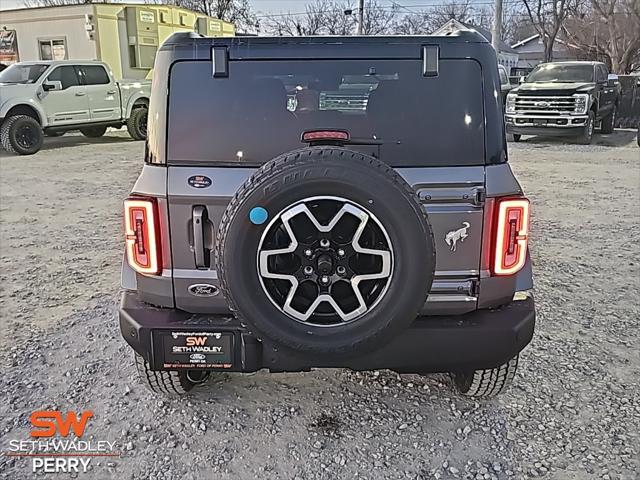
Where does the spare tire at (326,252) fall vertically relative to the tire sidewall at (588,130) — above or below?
above

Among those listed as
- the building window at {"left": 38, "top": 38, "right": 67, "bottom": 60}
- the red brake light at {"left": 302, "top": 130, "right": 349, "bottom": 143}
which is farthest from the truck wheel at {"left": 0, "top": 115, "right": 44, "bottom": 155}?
the red brake light at {"left": 302, "top": 130, "right": 349, "bottom": 143}

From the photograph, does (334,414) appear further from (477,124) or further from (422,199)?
(477,124)

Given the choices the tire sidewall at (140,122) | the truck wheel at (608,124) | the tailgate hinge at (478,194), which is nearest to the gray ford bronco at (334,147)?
the tailgate hinge at (478,194)

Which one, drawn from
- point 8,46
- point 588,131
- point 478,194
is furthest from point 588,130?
point 8,46

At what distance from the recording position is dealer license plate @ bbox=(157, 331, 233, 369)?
2584 mm

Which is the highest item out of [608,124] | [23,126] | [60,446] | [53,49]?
[53,49]

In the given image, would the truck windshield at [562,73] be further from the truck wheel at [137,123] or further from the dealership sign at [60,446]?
the dealership sign at [60,446]

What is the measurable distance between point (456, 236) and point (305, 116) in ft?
2.77

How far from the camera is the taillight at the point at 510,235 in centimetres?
255

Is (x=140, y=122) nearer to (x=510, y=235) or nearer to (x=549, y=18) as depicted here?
(x=510, y=235)

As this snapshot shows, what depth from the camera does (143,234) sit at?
2.62 meters

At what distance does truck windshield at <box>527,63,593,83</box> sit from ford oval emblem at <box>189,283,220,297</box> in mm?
14452

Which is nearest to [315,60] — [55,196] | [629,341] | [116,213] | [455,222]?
[455,222]

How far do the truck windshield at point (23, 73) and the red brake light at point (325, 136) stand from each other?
40.2 ft
